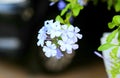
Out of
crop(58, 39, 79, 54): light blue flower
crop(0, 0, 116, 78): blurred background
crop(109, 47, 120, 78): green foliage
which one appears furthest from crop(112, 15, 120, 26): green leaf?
crop(0, 0, 116, 78): blurred background

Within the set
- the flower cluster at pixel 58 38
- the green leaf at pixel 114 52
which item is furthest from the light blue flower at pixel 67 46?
the green leaf at pixel 114 52

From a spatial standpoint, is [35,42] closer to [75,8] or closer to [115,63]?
[75,8]

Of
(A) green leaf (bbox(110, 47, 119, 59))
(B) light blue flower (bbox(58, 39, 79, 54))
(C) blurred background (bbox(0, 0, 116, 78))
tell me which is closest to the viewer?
(B) light blue flower (bbox(58, 39, 79, 54))

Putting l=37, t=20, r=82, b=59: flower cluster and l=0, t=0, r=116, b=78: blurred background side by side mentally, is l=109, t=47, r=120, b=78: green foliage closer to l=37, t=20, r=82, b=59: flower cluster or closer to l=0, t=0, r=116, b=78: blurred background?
l=37, t=20, r=82, b=59: flower cluster

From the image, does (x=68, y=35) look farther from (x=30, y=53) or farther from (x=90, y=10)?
(x=30, y=53)

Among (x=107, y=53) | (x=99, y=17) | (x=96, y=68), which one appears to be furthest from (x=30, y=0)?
(x=107, y=53)

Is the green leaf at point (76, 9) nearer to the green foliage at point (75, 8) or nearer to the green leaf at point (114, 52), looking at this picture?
the green foliage at point (75, 8)

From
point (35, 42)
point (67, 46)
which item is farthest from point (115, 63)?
point (35, 42)

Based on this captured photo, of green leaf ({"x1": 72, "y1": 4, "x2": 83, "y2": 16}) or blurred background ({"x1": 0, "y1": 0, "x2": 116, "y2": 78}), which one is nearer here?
green leaf ({"x1": 72, "y1": 4, "x2": 83, "y2": 16})
